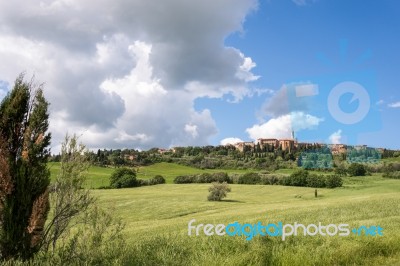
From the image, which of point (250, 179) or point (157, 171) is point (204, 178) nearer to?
point (250, 179)

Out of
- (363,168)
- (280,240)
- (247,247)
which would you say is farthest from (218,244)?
(363,168)

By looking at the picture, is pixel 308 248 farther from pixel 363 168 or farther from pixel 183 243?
pixel 363 168

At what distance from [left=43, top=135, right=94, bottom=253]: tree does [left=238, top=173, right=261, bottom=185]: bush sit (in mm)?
91242

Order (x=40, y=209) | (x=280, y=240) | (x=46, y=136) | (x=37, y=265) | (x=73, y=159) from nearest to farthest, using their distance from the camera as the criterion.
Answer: (x=37, y=265), (x=40, y=209), (x=46, y=136), (x=73, y=159), (x=280, y=240)

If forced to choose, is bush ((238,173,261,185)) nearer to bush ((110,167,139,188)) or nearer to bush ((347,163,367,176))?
bush ((347,163,367,176))

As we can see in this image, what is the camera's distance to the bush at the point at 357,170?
79825 millimetres

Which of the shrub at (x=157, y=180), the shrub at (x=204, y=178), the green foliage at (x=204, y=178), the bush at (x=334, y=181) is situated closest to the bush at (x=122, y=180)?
the shrub at (x=157, y=180)

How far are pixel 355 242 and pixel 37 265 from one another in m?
7.22

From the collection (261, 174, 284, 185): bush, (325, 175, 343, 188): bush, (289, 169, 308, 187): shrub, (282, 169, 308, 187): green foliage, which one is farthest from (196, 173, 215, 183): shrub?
(325, 175, 343, 188): bush

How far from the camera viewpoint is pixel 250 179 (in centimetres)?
10019

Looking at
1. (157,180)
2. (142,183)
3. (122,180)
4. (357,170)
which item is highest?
(357,170)

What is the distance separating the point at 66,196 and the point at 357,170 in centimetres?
8295

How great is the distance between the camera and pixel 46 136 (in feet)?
28.9

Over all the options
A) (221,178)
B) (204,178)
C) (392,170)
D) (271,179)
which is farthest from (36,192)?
(204,178)
